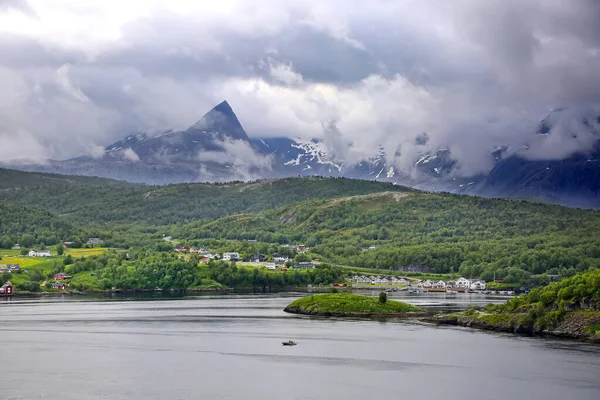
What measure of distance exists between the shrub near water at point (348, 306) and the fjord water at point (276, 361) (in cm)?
927

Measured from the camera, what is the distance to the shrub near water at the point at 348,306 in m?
148

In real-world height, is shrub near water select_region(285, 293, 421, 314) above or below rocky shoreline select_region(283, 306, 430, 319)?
above

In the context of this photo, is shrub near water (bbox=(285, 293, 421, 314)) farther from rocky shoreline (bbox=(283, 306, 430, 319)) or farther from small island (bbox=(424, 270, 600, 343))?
small island (bbox=(424, 270, 600, 343))

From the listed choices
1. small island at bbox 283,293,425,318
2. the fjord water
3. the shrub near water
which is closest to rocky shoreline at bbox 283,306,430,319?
small island at bbox 283,293,425,318

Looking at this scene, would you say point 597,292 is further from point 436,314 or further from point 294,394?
point 294,394

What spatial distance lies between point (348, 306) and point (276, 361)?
186ft

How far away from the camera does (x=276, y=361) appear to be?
3718 inches

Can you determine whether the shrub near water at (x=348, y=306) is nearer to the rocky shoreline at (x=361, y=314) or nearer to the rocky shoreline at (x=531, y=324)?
the rocky shoreline at (x=361, y=314)

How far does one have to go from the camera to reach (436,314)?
14212 centimetres

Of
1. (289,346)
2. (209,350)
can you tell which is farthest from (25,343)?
(289,346)

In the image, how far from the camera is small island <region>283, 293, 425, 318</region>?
5797 inches

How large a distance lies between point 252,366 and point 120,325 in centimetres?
4401

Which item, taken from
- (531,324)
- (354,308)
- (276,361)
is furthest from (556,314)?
(276,361)

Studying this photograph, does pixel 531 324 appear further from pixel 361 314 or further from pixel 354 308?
pixel 354 308
